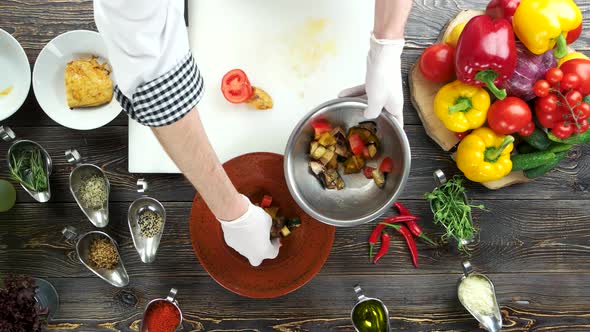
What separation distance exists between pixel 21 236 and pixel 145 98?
1.06 meters

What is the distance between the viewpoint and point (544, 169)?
4.81 feet

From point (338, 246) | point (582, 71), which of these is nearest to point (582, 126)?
point (582, 71)

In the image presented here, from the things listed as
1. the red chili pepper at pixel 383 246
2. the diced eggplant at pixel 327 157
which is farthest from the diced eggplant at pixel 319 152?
the red chili pepper at pixel 383 246

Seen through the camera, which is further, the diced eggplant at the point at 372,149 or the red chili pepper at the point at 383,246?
the red chili pepper at the point at 383,246

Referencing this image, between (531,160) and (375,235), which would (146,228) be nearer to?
(375,235)

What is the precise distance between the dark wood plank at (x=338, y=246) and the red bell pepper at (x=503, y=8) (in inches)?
22.6

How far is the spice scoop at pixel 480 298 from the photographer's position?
1.51 meters

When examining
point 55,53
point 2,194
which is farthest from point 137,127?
point 2,194

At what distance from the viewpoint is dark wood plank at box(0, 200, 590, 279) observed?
5.20 feet

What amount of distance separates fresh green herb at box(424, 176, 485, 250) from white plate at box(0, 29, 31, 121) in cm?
126

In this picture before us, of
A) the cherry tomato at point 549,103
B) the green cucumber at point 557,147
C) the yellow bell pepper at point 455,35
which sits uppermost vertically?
the yellow bell pepper at point 455,35

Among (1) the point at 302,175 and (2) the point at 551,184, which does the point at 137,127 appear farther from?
(2) the point at 551,184

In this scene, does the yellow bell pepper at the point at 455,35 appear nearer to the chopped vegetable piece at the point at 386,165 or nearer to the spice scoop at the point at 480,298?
the chopped vegetable piece at the point at 386,165

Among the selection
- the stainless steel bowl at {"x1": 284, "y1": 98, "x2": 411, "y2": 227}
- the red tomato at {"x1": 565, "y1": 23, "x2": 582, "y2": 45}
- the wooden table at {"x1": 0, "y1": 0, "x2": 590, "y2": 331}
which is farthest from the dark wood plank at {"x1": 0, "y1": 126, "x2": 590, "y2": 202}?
the red tomato at {"x1": 565, "y1": 23, "x2": 582, "y2": 45}
